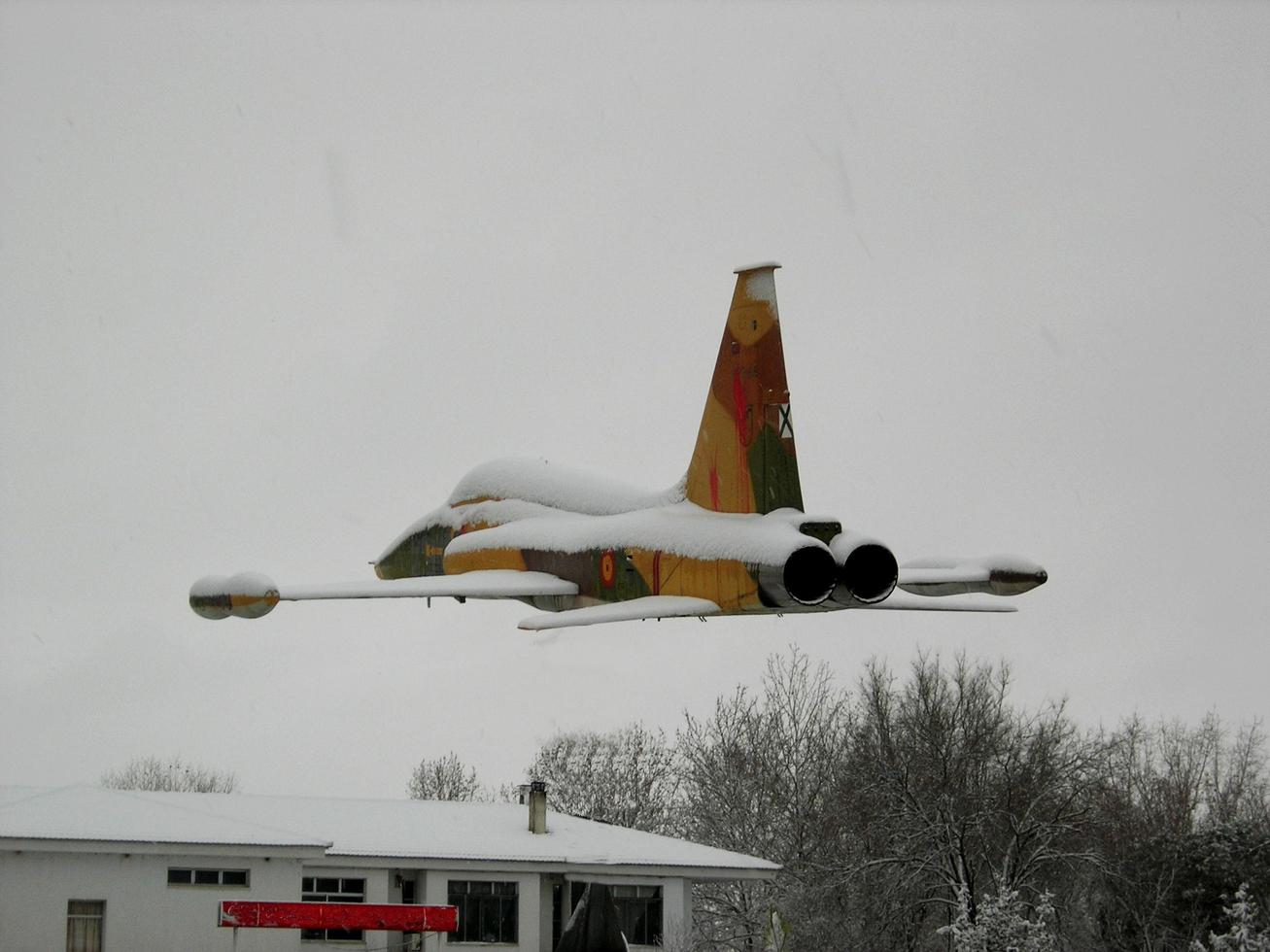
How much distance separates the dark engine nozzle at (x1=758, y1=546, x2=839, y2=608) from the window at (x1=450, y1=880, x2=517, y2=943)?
75.0ft

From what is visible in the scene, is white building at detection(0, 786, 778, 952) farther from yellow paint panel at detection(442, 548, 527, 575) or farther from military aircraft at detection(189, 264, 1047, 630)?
military aircraft at detection(189, 264, 1047, 630)

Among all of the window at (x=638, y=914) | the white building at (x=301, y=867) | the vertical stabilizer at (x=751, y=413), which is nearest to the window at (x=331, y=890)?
the white building at (x=301, y=867)

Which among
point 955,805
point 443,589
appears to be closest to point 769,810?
point 955,805

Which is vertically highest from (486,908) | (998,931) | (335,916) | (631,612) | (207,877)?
(631,612)

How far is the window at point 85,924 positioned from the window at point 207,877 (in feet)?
4.98

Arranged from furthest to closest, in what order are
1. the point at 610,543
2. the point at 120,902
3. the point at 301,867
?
the point at 301,867
the point at 120,902
the point at 610,543

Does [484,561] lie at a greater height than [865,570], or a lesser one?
greater

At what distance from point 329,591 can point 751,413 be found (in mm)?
6346

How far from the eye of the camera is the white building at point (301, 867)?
3828cm

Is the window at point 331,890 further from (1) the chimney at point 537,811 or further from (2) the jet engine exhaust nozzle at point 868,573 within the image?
(2) the jet engine exhaust nozzle at point 868,573

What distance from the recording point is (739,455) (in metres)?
23.4

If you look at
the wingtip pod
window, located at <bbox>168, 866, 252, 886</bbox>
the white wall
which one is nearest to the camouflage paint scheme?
the wingtip pod

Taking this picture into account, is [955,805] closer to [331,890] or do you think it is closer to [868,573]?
[331,890]

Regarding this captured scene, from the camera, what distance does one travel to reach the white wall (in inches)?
1490
